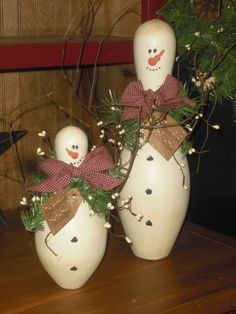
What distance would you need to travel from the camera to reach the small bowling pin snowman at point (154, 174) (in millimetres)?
688

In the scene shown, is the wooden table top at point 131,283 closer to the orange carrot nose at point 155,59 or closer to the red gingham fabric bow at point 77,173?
the red gingham fabric bow at point 77,173

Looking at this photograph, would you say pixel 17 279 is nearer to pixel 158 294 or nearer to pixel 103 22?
pixel 158 294

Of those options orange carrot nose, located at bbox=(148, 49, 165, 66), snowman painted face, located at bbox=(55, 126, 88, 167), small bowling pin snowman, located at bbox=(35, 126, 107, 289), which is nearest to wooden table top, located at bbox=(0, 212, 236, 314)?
small bowling pin snowman, located at bbox=(35, 126, 107, 289)

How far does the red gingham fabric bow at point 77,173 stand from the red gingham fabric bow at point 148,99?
3.4 inches

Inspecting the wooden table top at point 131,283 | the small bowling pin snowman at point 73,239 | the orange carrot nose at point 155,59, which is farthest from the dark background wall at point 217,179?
the small bowling pin snowman at point 73,239

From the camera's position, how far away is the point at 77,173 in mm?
623

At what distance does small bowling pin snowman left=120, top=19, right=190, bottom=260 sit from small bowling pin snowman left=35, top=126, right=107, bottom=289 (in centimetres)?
8

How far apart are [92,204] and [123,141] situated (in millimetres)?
119

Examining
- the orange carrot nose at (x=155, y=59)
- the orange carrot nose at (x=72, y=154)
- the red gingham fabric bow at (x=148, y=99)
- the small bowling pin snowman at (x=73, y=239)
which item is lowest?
the small bowling pin snowman at (x=73, y=239)

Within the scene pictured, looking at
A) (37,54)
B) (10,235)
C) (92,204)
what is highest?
(37,54)

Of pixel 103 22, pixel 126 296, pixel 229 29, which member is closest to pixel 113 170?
pixel 126 296

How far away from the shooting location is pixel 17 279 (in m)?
0.68

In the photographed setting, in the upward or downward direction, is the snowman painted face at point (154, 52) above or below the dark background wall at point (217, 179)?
above

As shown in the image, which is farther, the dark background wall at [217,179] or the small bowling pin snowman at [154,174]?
the dark background wall at [217,179]
